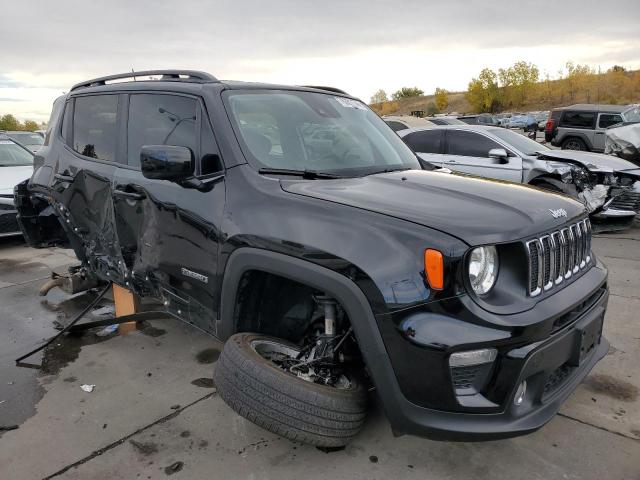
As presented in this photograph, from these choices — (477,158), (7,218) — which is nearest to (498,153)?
(477,158)

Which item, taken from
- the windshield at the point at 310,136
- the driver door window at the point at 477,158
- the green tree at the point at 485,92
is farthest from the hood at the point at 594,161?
the green tree at the point at 485,92

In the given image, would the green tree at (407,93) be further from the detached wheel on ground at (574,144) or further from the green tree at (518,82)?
the detached wheel on ground at (574,144)

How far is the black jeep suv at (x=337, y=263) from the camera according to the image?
6.80ft

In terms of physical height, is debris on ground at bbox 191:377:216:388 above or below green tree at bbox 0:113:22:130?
below

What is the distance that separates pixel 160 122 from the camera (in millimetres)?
3377

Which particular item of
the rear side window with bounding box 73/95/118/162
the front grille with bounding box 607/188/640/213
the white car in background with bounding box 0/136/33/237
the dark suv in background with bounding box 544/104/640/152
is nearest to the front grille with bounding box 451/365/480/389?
the rear side window with bounding box 73/95/118/162

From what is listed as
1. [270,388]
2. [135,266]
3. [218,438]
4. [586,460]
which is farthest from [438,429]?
[135,266]

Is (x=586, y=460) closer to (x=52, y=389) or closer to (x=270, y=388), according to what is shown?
(x=270, y=388)

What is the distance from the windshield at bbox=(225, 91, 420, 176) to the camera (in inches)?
116

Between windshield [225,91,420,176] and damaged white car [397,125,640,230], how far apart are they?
3777 mm

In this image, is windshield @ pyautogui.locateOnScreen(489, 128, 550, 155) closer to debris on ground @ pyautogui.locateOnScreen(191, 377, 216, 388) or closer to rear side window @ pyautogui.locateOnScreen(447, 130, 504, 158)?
rear side window @ pyautogui.locateOnScreen(447, 130, 504, 158)

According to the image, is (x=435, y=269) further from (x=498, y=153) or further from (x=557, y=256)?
(x=498, y=153)

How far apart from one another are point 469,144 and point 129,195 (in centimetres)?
659

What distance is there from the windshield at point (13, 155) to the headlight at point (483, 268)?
8.85 meters
